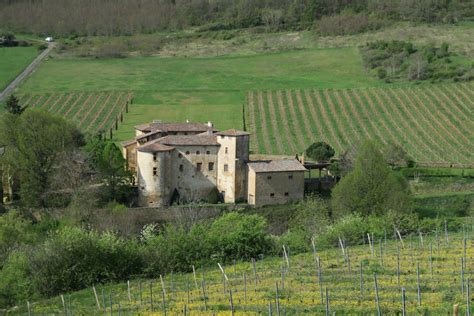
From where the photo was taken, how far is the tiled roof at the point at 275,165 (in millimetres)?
63875

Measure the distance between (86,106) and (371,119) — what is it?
35.5 m

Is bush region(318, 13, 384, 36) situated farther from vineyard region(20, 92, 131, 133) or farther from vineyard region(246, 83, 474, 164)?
vineyard region(20, 92, 131, 133)

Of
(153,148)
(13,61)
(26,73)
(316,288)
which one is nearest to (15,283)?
(316,288)

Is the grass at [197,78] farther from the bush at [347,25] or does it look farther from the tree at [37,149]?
the tree at [37,149]

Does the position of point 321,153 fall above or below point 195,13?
below

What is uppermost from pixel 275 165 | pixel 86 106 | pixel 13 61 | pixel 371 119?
pixel 13 61

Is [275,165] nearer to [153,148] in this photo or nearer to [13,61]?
[153,148]

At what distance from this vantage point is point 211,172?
217 ft

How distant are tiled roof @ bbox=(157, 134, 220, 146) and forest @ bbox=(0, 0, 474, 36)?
79624 mm

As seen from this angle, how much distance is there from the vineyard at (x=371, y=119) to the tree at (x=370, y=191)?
17262 mm

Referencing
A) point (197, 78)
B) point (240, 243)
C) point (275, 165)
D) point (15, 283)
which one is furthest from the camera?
point (197, 78)

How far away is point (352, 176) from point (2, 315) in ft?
108

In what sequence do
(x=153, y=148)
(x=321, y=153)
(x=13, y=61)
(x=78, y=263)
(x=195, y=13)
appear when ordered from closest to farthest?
1. (x=78, y=263)
2. (x=153, y=148)
3. (x=321, y=153)
4. (x=13, y=61)
5. (x=195, y=13)

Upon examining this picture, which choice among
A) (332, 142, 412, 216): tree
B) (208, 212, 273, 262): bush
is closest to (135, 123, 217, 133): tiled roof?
(332, 142, 412, 216): tree
